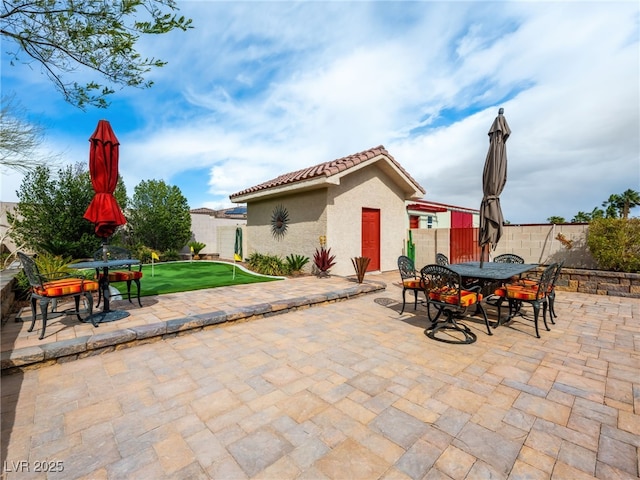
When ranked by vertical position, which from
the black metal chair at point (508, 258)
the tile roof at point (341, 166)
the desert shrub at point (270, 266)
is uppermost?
the tile roof at point (341, 166)

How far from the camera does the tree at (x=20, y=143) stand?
1050cm

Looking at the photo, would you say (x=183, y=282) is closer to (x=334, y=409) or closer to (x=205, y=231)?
(x=334, y=409)

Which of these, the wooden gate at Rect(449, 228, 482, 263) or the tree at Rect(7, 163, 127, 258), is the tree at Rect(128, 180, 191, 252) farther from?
the wooden gate at Rect(449, 228, 482, 263)

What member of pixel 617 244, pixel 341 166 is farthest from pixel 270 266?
pixel 617 244

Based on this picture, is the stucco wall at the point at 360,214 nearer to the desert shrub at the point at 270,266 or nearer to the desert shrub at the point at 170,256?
the desert shrub at the point at 270,266

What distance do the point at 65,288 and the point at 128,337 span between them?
4.06ft

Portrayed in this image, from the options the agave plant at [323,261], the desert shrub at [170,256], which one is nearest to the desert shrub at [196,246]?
the desert shrub at [170,256]

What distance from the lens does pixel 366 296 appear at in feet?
24.1

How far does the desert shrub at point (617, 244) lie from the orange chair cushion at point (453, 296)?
554 centimetres

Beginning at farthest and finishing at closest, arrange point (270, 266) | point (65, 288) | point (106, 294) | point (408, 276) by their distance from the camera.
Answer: point (270, 266), point (408, 276), point (106, 294), point (65, 288)

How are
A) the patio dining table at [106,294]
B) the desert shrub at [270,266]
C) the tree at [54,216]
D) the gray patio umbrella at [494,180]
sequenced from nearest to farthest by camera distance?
1. the patio dining table at [106,294]
2. the gray patio umbrella at [494,180]
3. the tree at [54,216]
4. the desert shrub at [270,266]

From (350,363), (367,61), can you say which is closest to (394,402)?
(350,363)

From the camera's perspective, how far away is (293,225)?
10961mm

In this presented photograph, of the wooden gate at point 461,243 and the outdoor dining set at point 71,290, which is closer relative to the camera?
the outdoor dining set at point 71,290
